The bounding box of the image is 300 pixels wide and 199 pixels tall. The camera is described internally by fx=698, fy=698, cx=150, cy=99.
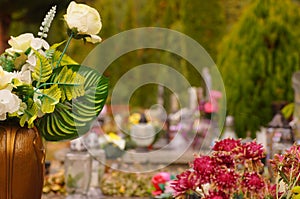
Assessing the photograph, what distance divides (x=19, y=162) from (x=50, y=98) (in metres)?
0.20

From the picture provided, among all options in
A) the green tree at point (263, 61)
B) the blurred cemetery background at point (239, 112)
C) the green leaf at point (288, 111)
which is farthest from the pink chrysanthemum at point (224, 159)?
the green tree at point (263, 61)

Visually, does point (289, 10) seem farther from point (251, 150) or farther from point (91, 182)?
point (251, 150)

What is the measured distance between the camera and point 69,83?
80.7 inches

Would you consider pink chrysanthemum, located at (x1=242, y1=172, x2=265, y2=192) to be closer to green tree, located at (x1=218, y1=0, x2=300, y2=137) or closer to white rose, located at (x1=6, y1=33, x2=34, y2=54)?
white rose, located at (x1=6, y1=33, x2=34, y2=54)

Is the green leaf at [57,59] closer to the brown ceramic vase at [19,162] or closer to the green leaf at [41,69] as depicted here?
the green leaf at [41,69]

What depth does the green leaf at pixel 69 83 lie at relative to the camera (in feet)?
6.73

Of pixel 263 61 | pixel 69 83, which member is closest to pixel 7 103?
pixel 69 83

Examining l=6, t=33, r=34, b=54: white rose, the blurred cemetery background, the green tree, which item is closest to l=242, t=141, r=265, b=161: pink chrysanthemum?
l=6, t=33, r=34, b=54: white rose

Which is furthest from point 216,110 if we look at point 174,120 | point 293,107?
point 293,107

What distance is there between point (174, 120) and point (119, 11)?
6.93 meters

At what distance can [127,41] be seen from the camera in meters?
13.4

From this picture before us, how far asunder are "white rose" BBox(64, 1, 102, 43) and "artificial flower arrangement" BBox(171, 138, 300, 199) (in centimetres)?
50

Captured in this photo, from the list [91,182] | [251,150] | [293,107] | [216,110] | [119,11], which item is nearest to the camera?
[251,150]

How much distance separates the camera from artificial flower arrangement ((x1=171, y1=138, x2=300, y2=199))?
1.82 m
